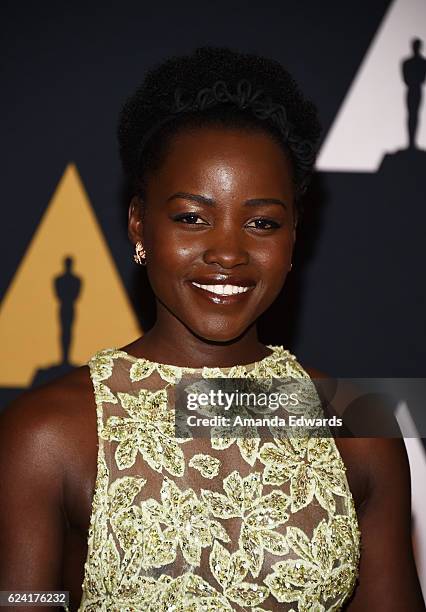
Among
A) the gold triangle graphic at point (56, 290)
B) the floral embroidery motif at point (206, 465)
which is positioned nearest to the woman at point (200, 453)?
the floral embroidery motif at point (206, 465)

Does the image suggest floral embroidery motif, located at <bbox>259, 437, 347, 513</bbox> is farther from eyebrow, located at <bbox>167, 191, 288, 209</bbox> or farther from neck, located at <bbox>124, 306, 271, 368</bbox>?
eyebrow, located at <bbox>167, 191, 288, 209</bbox>

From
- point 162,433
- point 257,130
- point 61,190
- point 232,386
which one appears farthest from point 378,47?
point 162,433

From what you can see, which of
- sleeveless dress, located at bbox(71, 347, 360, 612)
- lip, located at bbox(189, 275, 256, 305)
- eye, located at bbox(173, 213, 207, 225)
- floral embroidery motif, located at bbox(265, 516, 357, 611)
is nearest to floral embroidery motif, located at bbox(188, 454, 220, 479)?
sleeveless dress, located at bbox(71, 347, 360, 612)

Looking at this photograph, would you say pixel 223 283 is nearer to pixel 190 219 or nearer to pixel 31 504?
pixel 190 219

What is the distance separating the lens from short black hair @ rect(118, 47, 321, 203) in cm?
137

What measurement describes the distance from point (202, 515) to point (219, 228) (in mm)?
472

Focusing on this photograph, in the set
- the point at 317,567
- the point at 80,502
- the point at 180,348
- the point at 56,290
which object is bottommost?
the point at 317,567

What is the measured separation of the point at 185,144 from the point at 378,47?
4.08ft

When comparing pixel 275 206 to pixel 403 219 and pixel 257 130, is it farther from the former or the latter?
pixel 403 219

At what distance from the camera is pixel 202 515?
1310 mm

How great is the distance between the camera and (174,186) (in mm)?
1322

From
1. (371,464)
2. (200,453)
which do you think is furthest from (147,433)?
(371,464)

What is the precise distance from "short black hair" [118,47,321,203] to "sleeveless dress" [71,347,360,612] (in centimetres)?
39

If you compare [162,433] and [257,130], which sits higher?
[257,130]
